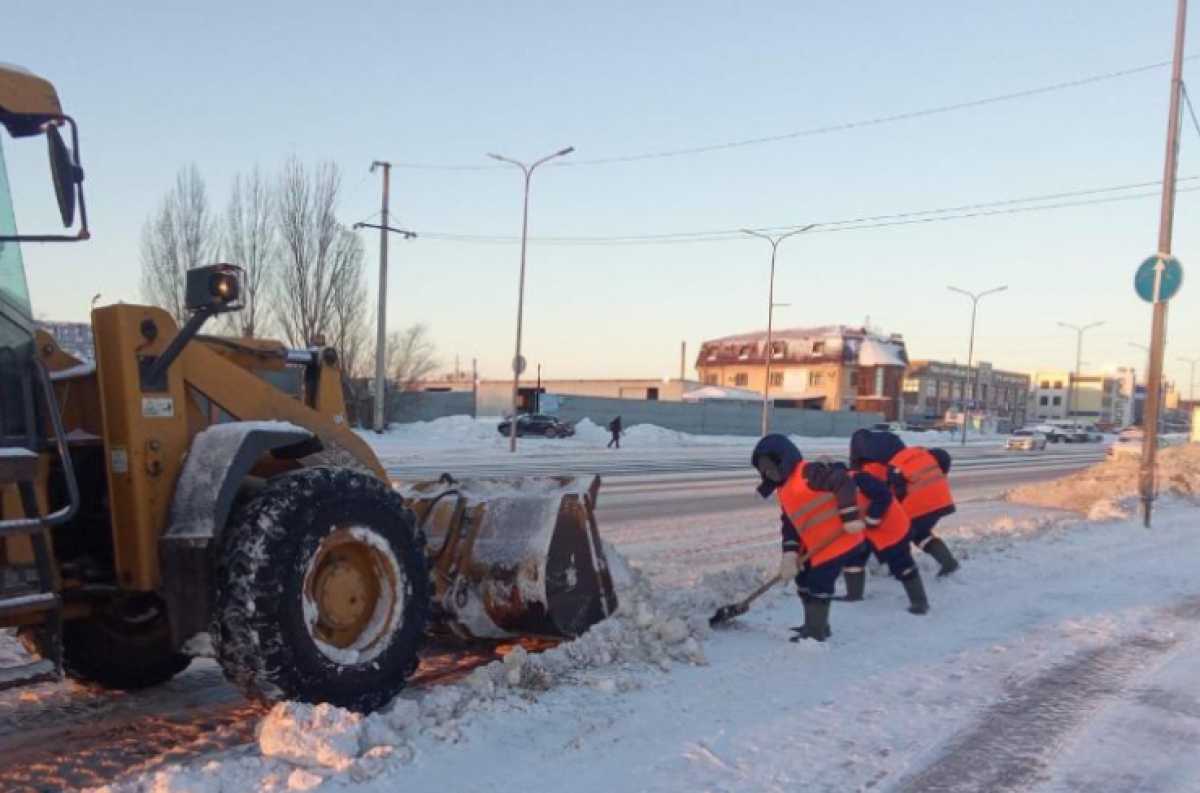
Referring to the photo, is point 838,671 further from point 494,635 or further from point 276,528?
point 276,528

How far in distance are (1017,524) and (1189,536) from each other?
2117 mm

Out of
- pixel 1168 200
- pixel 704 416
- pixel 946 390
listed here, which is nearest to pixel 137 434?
pixel 1168 200

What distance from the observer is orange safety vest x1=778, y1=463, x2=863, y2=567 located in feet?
20.4

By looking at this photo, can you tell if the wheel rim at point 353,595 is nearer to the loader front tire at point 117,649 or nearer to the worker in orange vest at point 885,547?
the loader front tire at point 117,649

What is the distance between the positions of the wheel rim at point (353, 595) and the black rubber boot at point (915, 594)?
4104 mm

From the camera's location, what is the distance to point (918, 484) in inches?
336

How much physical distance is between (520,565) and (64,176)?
113 inches

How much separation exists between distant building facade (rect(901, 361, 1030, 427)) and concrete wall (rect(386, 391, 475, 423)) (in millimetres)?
52711

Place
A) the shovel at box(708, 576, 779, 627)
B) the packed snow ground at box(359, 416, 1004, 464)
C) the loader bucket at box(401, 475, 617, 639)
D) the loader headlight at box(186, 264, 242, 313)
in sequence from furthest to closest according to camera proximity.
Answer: the packed snow ground at box(359, 416, 1004, 464) < the shovel at box(708, 576, 779, 627) < the loader bucket at box(401, 475, 617, 639) < the loader headlight at box(186, 264, 242, 313)

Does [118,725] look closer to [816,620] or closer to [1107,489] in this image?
[816,620]

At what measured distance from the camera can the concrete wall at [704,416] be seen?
170 ft

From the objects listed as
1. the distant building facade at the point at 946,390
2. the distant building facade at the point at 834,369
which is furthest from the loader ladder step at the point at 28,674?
the distant building facade at the point at 946,390

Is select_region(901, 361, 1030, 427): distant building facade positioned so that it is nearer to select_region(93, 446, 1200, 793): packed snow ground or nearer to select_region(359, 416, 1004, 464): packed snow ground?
select_region(359, 416, 1004, 464): packed snow ground

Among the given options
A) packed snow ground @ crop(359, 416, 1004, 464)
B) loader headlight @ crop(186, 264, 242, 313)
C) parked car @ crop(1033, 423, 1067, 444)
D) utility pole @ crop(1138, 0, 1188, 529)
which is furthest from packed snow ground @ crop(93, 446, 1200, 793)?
parked car @ crop(1033, 423, 1067, 444)
